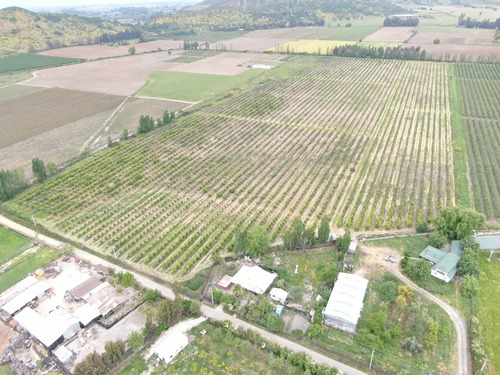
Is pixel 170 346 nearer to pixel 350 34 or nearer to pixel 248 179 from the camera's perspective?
pixel 248 179

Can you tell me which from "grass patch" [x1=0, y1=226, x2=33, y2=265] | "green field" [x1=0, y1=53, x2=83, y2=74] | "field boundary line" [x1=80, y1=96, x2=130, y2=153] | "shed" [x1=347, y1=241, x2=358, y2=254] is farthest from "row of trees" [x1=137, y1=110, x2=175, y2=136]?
"green field" [x1=0, y1=53, x2=83, y2=74]

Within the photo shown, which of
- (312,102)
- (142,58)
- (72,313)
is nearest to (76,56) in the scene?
(142,58)

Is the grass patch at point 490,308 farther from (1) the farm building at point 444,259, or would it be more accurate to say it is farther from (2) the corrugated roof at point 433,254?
(2) the corrugated roof at point 433,254

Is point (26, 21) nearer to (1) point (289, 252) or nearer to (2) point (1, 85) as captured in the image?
(2) point (1, 85)

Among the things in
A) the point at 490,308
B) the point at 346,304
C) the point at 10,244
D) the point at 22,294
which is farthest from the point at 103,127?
the point at 490,308

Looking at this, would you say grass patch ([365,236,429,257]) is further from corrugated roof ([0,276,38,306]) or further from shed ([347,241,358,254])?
corrugated roof ([0,276,38,306])

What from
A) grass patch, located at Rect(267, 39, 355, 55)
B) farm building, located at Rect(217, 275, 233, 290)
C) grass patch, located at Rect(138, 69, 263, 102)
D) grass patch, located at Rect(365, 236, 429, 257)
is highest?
grass patch, located at Rect(267, 39, 355, 55)
